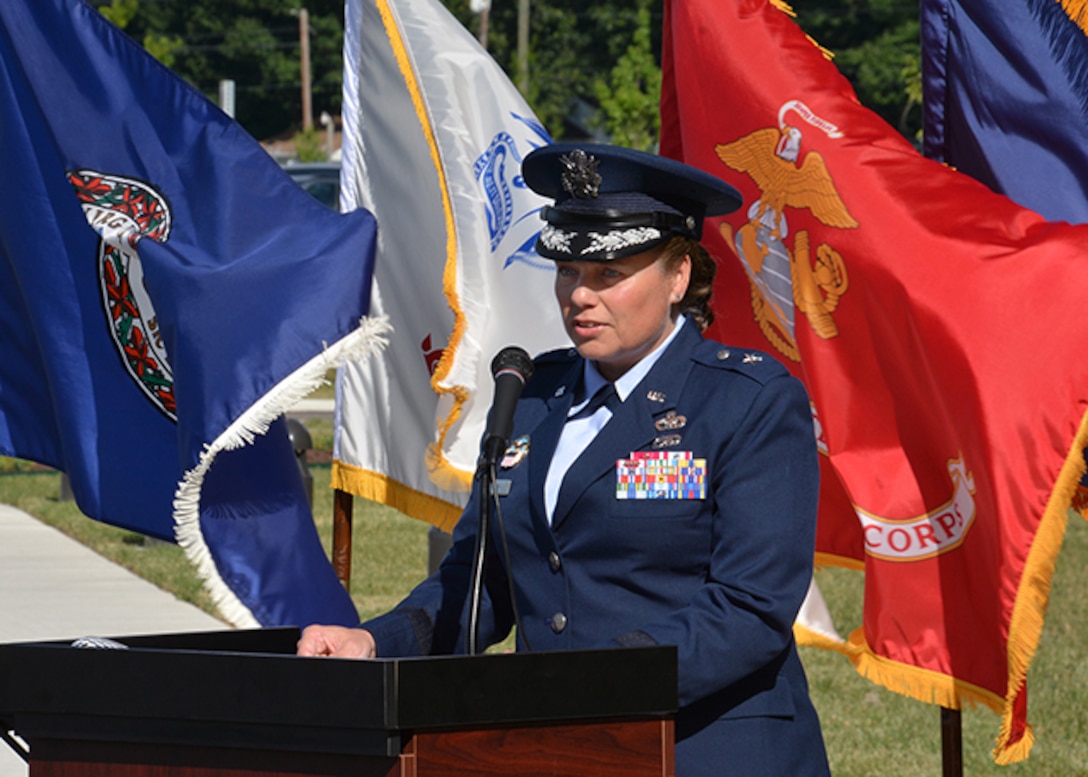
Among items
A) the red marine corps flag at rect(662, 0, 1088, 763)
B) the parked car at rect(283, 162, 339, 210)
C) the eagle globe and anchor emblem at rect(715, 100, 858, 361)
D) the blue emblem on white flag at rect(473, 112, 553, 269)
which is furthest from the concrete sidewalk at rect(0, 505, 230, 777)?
the parked car at rect(283, 162, 339, 210)

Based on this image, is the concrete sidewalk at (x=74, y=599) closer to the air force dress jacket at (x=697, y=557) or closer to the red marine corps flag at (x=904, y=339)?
the red marine corps flag at (x=904, y=339)

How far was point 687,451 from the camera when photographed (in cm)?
250

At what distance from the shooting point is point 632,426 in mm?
2580

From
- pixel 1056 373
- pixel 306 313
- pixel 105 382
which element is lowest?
pixel 105 382

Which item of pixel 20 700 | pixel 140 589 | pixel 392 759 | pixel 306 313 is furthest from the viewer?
pixel 140 589

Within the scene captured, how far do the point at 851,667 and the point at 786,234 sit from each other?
3.42 m

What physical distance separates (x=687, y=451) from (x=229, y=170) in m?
2.46

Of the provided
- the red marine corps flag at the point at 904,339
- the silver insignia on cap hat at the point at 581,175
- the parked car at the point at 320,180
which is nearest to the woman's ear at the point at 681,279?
the silver insignia on cap hat at the point at 581,175

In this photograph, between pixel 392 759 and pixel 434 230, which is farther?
pixel 434 230

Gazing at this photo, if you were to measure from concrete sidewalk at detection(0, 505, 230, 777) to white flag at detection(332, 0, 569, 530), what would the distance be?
1781 millimetres

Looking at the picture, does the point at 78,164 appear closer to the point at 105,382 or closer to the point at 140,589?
the point at 105,382

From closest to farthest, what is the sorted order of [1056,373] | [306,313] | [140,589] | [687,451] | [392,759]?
[392,759] → [687,451] → [1056,373] → [306,313] → [140,589]

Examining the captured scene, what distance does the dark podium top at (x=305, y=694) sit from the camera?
190cm

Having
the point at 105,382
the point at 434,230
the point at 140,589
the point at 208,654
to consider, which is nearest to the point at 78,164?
the point at 105,382
